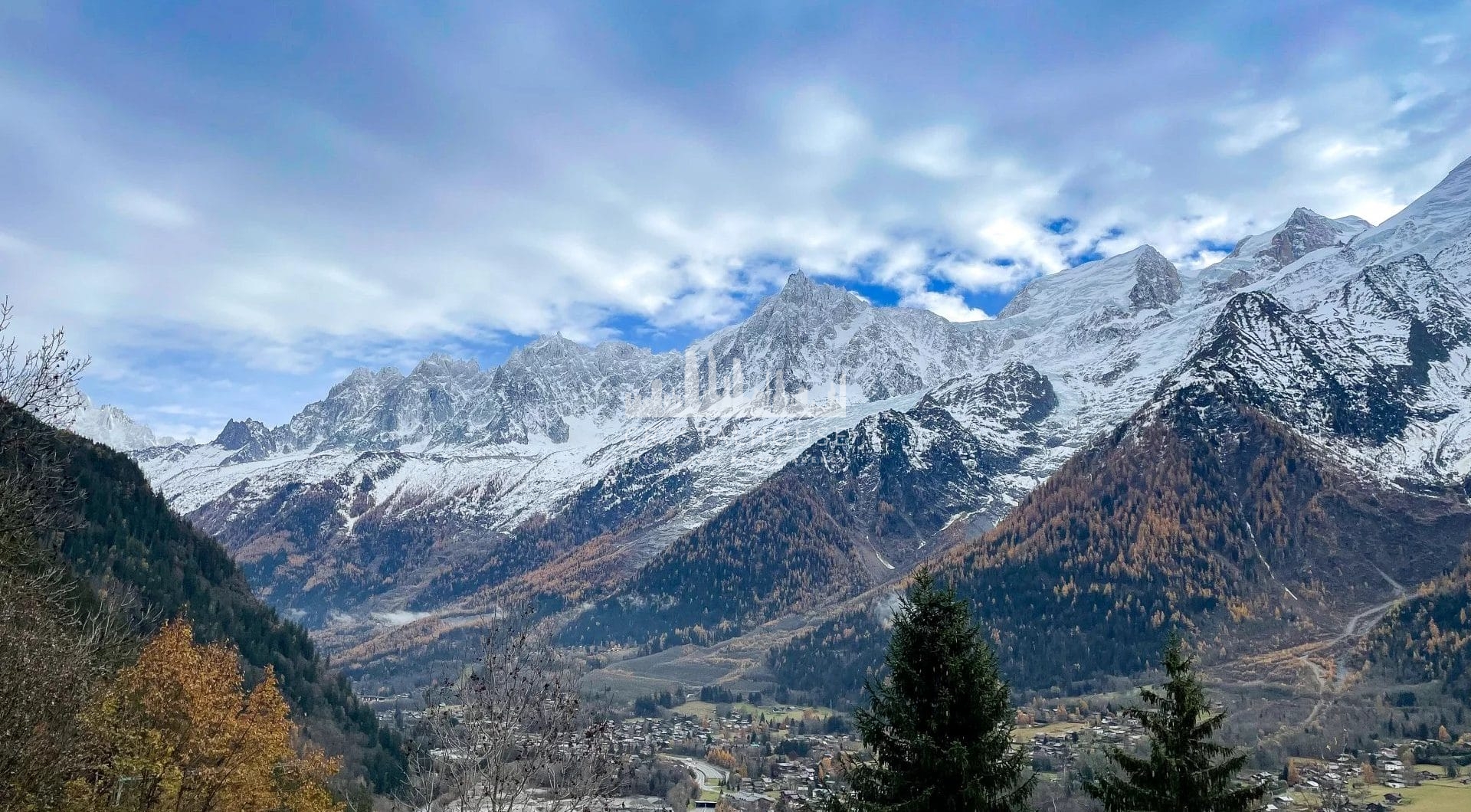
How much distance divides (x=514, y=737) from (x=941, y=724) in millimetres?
10502

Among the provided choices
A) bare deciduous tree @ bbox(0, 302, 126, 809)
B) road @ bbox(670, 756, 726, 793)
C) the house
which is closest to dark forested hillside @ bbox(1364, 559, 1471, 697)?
the house

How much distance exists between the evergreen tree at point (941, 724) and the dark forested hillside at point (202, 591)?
111 meters

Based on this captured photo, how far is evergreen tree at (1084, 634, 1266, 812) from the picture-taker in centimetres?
2430

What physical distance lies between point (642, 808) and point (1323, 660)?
6202 inches

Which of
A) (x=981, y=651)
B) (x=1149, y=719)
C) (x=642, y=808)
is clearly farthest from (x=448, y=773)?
(x=642, y=808)

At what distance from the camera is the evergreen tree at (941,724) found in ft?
70.8

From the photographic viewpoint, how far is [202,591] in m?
144

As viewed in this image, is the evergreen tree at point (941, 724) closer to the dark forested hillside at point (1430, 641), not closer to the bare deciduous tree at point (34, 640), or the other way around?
the bare deciduous tree at point (34, 640)

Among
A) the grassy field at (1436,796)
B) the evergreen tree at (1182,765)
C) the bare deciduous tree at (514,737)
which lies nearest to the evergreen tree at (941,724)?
the evergreen tree at (1182,765)

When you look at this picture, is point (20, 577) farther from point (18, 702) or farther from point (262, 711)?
point (262, 711)

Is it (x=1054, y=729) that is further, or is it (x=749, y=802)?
(x=1054, y=729)

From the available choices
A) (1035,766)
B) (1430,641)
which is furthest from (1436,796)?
(1430,641)

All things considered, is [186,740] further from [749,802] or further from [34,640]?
[749,802]

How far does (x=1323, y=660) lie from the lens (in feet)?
619
